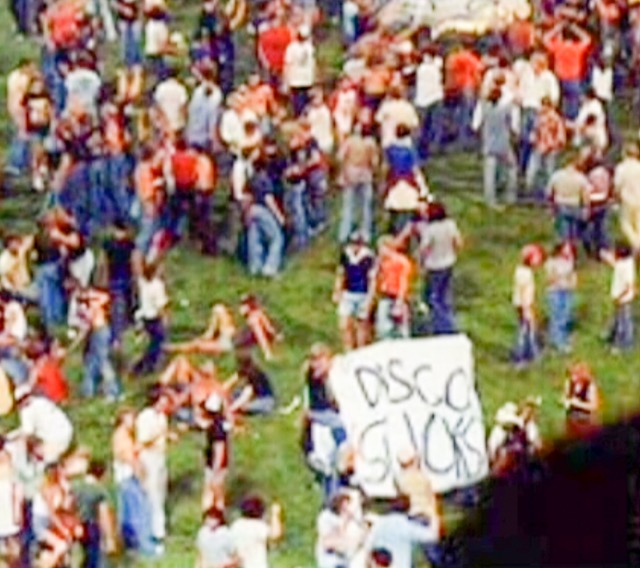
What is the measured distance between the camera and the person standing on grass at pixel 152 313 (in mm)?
15312

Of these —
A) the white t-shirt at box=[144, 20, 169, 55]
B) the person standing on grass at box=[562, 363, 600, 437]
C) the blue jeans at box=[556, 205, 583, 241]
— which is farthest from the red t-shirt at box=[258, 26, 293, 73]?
the person standing on grass at box=[562, 363, 600, 437]

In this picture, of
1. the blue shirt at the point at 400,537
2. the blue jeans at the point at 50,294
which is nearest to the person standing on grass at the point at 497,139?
the blue shirt at the point at 400,537

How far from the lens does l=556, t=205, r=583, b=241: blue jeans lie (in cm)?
1562

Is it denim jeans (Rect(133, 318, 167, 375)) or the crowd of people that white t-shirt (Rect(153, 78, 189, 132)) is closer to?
the crowd of people

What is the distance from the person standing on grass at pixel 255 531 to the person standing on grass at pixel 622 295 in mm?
1937

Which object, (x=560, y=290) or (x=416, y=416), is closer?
(x=416, y=416)

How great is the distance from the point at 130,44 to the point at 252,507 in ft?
8.39

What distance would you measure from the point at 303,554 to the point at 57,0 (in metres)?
3.23

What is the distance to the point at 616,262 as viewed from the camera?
15.5 metres

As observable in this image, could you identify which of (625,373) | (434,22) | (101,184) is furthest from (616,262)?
(101,184)

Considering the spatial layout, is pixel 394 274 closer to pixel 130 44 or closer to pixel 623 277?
pixel 623 277

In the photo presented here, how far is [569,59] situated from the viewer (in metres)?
15.9

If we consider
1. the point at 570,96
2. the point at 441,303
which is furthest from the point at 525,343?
the point at 570,96

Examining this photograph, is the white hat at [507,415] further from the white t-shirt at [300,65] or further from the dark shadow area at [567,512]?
the white t-shirt at [300,65]
